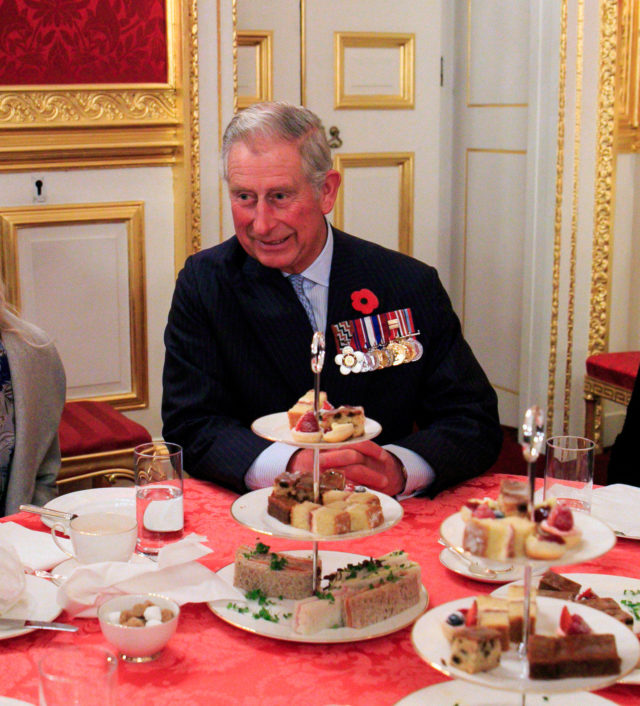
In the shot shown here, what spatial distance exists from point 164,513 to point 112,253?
8.16 ft

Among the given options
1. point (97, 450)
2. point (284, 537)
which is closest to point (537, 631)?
point (284, 537)

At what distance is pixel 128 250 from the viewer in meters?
4.11

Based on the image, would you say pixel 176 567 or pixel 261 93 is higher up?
pixel 261 93

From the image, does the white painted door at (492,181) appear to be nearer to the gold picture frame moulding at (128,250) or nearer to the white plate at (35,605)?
the gold picture frame moulding at (128,250)

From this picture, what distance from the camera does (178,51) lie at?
4.03 meters

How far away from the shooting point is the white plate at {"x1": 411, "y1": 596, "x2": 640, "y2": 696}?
1077 millimetres

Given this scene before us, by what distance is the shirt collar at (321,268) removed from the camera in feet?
7.57

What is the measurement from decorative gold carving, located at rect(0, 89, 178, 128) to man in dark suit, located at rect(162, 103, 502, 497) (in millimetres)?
1790

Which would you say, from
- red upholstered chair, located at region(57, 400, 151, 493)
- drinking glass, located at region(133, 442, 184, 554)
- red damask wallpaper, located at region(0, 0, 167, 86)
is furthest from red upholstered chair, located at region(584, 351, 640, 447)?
drinking glass, located at region(133, 442, 184, 554)

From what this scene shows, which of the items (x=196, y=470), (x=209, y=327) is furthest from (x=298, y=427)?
(x=209, y=327)

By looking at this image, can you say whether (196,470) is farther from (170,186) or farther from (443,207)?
(443,207)

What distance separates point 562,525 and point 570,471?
2.53 ft

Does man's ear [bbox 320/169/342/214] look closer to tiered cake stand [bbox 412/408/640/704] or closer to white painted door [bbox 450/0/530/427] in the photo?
tiered cake stand [bbox 412/408/640/704]

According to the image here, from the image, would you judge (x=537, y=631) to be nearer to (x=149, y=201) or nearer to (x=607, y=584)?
(x=607, y=584)
